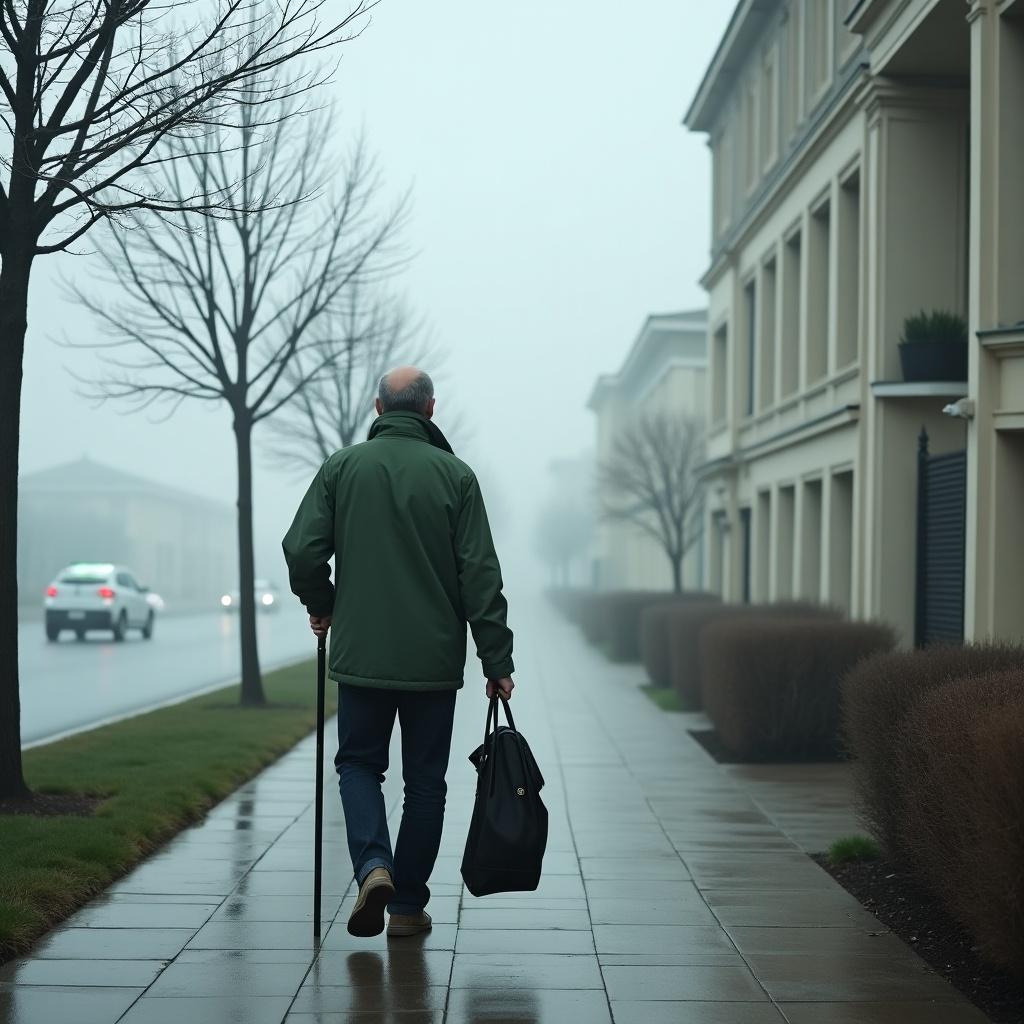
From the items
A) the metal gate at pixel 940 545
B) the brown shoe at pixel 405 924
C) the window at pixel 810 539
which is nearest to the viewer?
the brown shoe at pixel 405 924

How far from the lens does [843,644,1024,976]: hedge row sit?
4.65m

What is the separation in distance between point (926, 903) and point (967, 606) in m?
6.54

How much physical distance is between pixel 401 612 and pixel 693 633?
12385 mm

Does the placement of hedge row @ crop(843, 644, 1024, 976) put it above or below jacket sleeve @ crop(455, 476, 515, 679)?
below

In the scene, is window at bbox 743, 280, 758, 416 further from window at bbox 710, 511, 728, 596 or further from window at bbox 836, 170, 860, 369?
window at bbox 836, 170, 860, 369

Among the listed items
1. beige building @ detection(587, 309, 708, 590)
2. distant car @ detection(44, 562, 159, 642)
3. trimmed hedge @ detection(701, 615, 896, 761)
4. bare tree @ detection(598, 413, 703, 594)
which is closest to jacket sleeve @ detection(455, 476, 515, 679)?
trimmed hedge @ detection(701, 615, 896, 761)

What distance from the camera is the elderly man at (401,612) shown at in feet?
19.3

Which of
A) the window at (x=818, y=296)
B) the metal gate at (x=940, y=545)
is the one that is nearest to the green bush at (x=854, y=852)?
the metal gate at (x=940, y=545)

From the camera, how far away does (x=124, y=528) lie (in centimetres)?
9556

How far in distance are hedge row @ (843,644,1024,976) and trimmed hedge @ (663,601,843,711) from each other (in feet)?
28.4

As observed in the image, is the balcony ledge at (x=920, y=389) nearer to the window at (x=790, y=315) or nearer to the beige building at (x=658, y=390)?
the window at (x=790, y=315)

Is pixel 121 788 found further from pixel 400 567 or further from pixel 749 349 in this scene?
pixel 749 349

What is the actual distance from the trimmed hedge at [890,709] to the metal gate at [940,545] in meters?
7.19

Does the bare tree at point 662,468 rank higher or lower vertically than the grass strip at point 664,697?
higher
